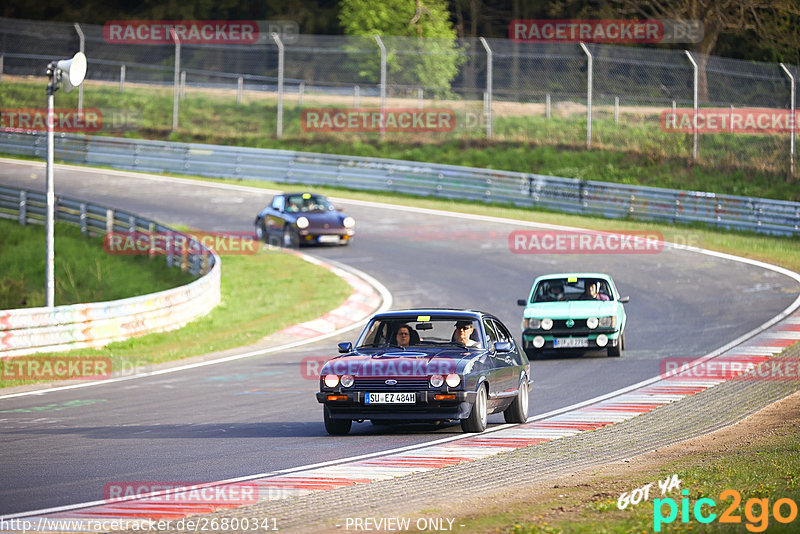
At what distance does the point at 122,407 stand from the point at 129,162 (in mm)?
31296

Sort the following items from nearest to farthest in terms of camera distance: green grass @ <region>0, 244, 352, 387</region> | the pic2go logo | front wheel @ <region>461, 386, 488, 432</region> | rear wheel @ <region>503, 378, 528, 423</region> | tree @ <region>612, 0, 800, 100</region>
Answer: the pic2go logo
front wheel @ <region>461, 386, 488, 432</region>
rear wheel @ <region>503, 378, 528, 423</region>
green grass @ <region>0, 244, 352, 387</region>
tree @ <region>612, 0, 800, 100</region>

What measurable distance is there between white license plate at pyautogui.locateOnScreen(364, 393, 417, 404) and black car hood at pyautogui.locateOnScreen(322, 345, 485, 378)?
0.20 m

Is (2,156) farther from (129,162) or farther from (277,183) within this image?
(277,183)

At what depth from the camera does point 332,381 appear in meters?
11.3

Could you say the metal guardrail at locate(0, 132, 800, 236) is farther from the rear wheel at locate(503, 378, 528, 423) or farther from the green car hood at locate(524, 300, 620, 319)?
the rear wheel at locate(503, 378, 528, 423)

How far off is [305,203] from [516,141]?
13715 mm

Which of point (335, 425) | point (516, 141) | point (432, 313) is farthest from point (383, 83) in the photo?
point (335, 425)

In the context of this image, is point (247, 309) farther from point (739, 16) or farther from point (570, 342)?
point (739, 16)

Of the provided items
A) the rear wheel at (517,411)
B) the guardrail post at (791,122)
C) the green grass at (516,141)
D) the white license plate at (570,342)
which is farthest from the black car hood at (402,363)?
the green grass at (516,141)

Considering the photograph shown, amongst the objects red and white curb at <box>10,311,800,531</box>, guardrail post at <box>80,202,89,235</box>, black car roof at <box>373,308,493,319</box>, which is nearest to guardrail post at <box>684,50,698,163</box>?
guardrail post at <box>80,202,89,235</box>

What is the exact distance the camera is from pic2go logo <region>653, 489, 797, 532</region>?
6.85m

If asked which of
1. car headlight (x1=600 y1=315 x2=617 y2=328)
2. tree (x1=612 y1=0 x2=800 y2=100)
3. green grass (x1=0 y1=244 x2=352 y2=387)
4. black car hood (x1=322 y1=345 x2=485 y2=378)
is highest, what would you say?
tree (x1=612 y1=0 x2=800 y2=100)

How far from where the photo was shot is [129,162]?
4400 cm

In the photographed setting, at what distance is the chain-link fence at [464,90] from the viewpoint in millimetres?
35969
